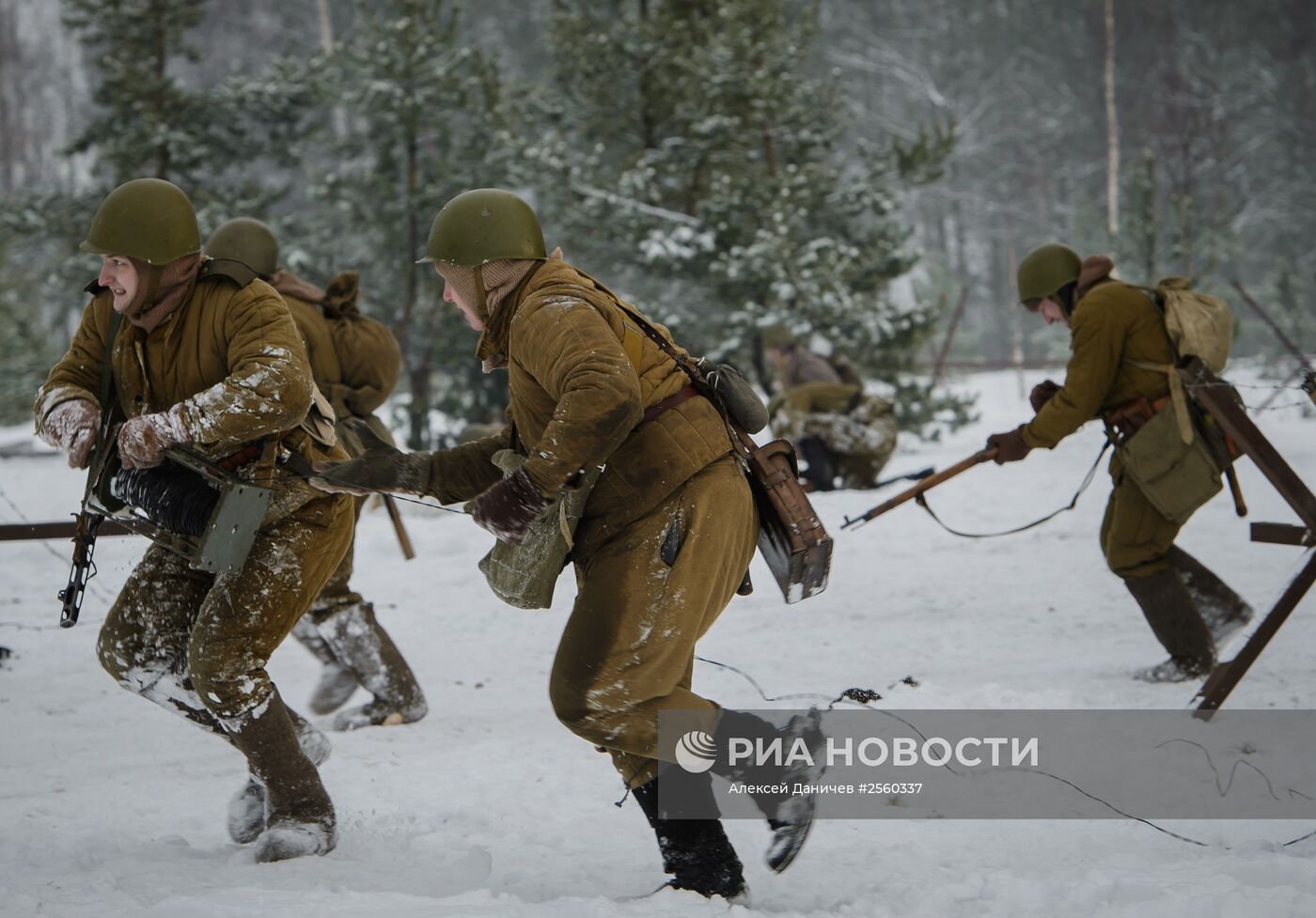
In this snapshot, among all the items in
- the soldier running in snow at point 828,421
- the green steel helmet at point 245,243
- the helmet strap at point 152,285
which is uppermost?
the helmet strap at point 152,285

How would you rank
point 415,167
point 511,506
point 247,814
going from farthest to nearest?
A: 1. point 415,167
2. point 247,814
3. point 511,506

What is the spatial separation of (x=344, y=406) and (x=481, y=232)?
2.69 m

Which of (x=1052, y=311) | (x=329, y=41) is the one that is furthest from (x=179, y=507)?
(x=329, y=41)

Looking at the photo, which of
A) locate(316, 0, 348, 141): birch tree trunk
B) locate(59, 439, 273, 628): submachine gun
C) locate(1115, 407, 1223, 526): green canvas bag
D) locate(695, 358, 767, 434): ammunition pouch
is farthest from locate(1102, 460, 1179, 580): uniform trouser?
locate(316, 0, 348, 141): birch tree trunk

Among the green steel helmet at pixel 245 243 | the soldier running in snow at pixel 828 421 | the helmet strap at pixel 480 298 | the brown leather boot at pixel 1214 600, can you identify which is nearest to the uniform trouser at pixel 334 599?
the green steel helmet at pixel 245 243

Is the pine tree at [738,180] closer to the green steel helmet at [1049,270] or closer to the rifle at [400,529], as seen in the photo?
the rifle at [400,529]

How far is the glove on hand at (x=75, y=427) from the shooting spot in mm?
3428

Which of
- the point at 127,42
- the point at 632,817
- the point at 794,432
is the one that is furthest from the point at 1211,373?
the point at 127,42

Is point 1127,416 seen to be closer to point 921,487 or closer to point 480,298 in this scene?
point 921,487

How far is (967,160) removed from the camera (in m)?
39.3

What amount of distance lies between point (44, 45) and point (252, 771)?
35.4m

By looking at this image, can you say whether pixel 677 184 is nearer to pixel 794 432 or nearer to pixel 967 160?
pixel 794 432

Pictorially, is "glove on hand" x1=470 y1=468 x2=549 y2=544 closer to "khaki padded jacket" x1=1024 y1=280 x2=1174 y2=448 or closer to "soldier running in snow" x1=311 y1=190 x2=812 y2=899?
"soldier running in snow" x1=311 y1=190 x2=812 y2=899

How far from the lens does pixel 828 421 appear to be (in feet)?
35.3
